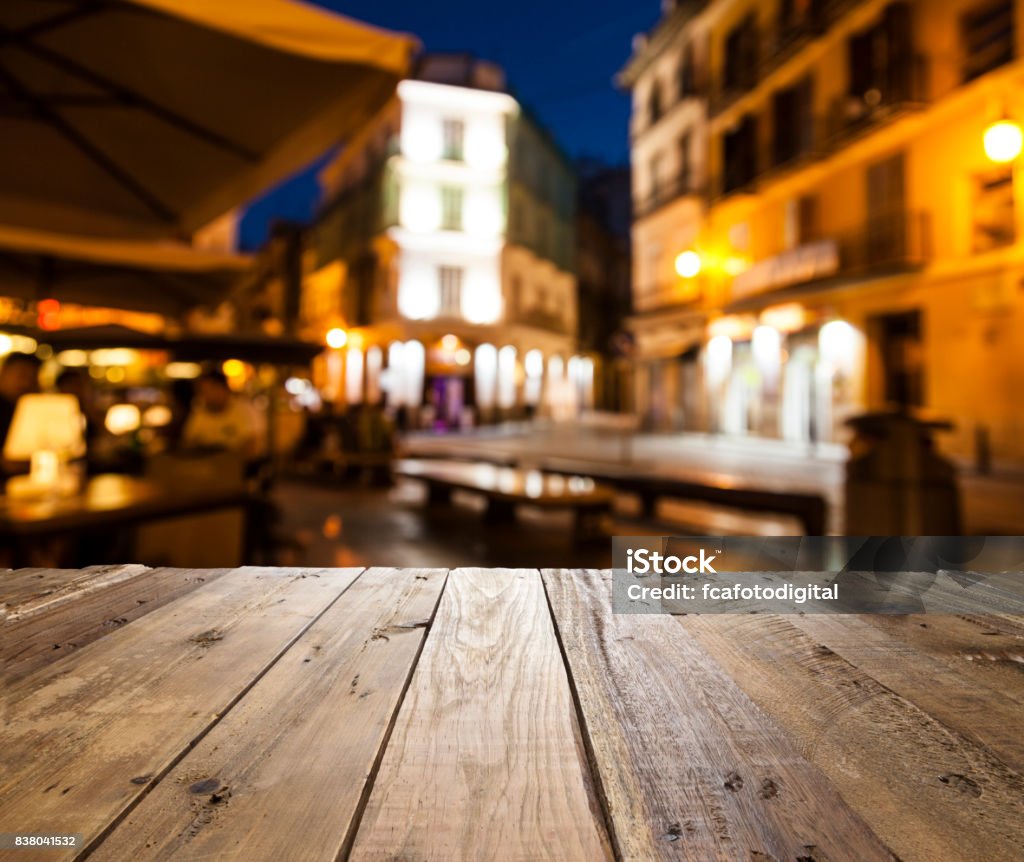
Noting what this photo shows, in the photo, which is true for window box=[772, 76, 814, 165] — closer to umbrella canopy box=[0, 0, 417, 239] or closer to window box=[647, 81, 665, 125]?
window box=[647, 81, 665, 125]

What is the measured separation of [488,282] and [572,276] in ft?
25.9

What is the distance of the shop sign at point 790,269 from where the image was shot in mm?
15875

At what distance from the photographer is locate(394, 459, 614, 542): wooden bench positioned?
5.27 meters

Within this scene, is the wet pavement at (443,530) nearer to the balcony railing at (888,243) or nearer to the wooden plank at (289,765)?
the wooden plank at (289,765)

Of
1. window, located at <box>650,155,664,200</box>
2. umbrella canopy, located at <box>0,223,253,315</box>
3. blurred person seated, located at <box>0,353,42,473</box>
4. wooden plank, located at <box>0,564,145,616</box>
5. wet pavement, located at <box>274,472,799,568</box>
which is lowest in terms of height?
wet pavement, located at <box>274,472,799,568</box>

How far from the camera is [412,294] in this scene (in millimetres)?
25391

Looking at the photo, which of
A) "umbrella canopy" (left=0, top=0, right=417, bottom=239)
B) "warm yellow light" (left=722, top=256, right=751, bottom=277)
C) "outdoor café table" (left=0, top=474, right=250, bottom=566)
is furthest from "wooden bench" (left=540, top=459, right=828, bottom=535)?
"warm yellow light" (left=722, top=256, right=751, bottom=277)

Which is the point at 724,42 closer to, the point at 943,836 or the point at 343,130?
the point at 343,130

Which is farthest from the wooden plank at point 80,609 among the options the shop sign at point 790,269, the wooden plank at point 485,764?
the shop sign at point 790,269

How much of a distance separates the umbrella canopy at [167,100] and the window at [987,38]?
14.3 meters

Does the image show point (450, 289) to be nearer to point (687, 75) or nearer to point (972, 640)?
point (687, 75)

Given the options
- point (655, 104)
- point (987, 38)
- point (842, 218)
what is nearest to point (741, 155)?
point (842, 218)

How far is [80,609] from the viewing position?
5.29 feet

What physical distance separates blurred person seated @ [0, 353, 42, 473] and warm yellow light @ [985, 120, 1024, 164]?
9098mm
